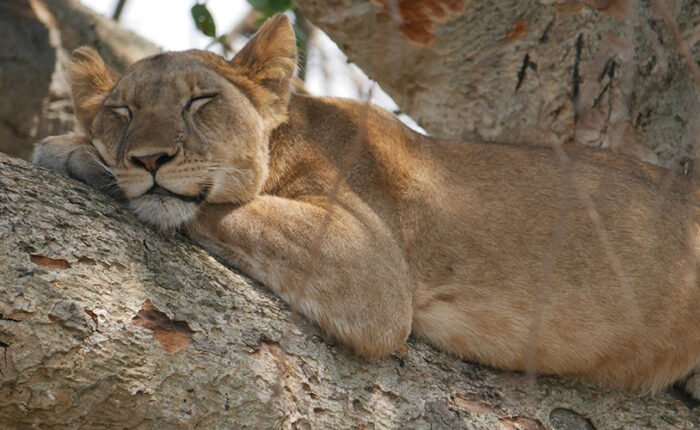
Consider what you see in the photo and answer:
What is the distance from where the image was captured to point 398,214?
15.3 feet

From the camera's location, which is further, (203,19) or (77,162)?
(203,19)

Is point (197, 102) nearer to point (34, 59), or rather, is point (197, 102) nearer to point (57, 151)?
point (57, 151)

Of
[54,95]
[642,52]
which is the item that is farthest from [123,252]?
[54,95]

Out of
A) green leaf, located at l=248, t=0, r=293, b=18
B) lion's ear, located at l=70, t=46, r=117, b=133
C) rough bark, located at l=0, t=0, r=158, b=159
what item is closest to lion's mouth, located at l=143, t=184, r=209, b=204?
lion's ear, located at l=70, t=46, r=117, b=133

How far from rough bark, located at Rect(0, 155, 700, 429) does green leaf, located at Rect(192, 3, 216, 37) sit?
2.47 meters

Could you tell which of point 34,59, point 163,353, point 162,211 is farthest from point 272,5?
point 163,353

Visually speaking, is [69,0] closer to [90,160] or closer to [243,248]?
[90,160]

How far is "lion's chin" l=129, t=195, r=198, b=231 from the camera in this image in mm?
3973

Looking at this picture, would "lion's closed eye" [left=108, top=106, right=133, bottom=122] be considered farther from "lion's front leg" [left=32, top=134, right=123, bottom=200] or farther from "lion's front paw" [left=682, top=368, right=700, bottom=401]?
"lion's front paw" [left=682, top=368, right=700, bottom=401]

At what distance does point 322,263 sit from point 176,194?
2.20 feet

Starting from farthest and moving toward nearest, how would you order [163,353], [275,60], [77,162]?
[275,60] → [77,162] → [163,353]

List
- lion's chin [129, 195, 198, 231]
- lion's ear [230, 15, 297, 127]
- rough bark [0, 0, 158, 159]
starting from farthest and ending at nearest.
A: rough bark [0, 0, 158, 159] → lion's ear [230, 15, 297, 127] → lion's chin [129, 195, 198, 231]

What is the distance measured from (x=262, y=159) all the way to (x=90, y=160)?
29.7 inches

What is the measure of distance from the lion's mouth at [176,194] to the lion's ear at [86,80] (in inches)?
34.4
